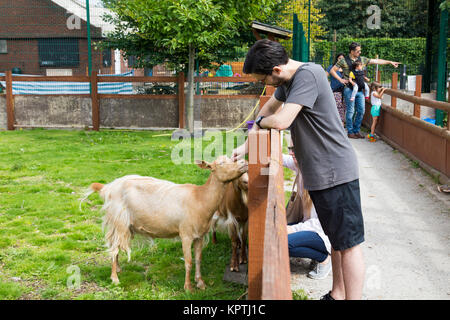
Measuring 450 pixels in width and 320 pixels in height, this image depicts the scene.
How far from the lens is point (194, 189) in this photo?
4590 millimetres

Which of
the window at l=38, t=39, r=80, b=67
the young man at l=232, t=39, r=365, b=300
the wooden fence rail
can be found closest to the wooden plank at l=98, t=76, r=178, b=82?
the window at l=38, t=39, r=80, b=67

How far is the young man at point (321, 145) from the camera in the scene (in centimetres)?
310

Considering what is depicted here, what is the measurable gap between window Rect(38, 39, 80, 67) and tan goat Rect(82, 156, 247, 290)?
12.3m

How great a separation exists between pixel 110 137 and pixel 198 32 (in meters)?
3.59

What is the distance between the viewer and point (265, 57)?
3.14 meters

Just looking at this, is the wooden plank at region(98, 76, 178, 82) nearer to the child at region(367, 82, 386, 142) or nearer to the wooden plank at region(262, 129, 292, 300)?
the child at region(367, 82, 386, 142)

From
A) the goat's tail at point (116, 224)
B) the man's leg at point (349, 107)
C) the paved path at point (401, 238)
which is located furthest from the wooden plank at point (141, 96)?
the goat's tail at point (116, 224)

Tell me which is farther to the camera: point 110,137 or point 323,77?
point 110,137

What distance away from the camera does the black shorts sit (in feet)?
10.7

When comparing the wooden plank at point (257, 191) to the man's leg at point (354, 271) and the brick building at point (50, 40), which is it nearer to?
the man's leg at point (354, 271)

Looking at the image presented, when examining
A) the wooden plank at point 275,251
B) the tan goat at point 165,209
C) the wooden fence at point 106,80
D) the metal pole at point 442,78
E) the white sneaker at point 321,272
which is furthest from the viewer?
the wooden fence at point 106,80

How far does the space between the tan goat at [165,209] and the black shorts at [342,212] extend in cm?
103
